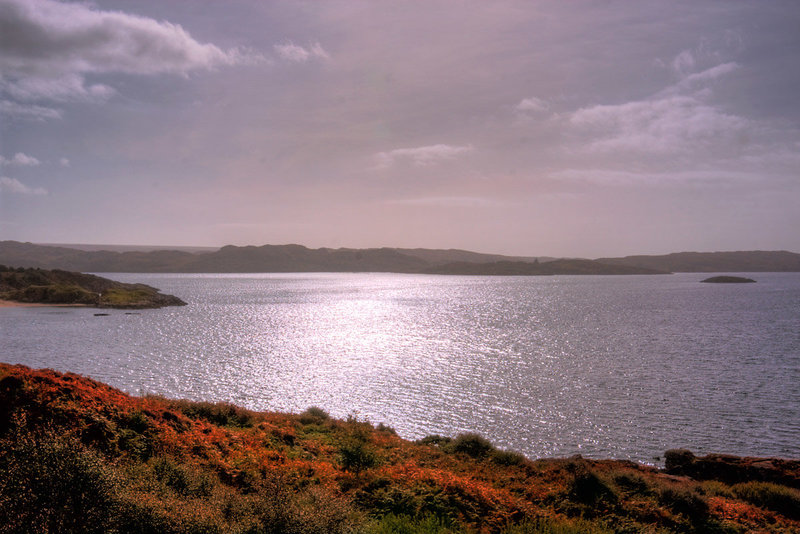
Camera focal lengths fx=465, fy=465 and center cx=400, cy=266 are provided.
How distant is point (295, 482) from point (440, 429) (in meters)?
17.2

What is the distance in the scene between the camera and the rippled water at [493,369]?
91.1ft

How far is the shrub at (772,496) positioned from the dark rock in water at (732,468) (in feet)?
5.59

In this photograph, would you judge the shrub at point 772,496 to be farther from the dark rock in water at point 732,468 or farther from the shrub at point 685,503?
the shrub at point 685,503

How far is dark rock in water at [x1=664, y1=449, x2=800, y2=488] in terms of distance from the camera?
1825 cm

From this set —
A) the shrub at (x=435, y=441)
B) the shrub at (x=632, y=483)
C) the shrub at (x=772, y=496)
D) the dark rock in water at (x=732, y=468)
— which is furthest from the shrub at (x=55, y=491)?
the dark rock in water at (x=732, y=468)

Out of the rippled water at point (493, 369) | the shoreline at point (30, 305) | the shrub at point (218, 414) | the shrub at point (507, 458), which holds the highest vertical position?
the shrub at point (218, 414)

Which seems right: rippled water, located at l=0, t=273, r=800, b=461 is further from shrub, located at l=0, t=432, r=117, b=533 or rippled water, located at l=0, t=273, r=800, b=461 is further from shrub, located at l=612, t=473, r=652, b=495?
shrub, located at l=0, t=432, r=117, b=533

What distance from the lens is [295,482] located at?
11891 mm

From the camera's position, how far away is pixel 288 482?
38.5 feet

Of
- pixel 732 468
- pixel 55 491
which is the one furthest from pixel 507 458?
pixel 55 491

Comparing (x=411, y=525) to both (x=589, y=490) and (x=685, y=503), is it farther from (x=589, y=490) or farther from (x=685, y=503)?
(x=685, y=503)

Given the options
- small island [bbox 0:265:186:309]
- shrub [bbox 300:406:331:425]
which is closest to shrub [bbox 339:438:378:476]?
shrub [bbox 300:406:331:425]

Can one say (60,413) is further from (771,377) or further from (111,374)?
(771,377)

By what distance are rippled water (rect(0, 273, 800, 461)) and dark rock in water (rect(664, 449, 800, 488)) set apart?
9.85 feet
